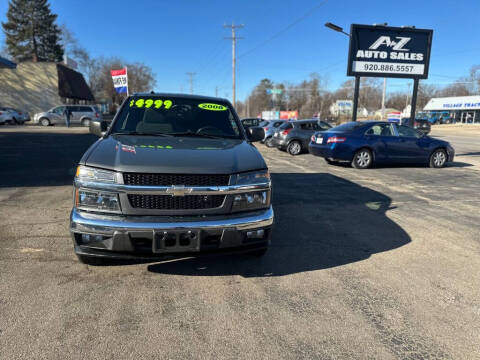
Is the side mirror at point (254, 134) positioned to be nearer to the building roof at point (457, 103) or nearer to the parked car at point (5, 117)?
the parked car at point (5, 117)

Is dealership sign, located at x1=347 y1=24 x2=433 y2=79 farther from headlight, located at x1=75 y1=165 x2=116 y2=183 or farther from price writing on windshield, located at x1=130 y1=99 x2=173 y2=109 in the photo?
headlight, located at x1=75 y1=165 x2=116 y2=183

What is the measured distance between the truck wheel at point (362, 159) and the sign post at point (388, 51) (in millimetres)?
4496

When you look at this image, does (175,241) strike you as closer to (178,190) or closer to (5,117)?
(178,190)

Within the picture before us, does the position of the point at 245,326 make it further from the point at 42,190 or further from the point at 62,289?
the point at 42,190

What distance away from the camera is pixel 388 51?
538 inches

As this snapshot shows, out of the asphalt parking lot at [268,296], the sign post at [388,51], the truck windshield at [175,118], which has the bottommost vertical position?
the asphalt parking lot at [268,296]

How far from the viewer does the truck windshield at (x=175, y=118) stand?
409 centimetres

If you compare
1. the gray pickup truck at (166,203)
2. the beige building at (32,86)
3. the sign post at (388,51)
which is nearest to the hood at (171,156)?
the gray pickup truck at (166,203)

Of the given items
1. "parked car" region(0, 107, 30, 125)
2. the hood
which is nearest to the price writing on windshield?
the hood

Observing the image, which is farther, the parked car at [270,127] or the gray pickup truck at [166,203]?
the parked car at [270,127]

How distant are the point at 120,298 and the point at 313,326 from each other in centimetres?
164

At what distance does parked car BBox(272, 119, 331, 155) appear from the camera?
48.4 ft

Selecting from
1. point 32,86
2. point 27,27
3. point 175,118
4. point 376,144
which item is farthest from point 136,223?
point 27,27

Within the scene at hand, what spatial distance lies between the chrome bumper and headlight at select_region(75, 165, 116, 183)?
0.29 meters
